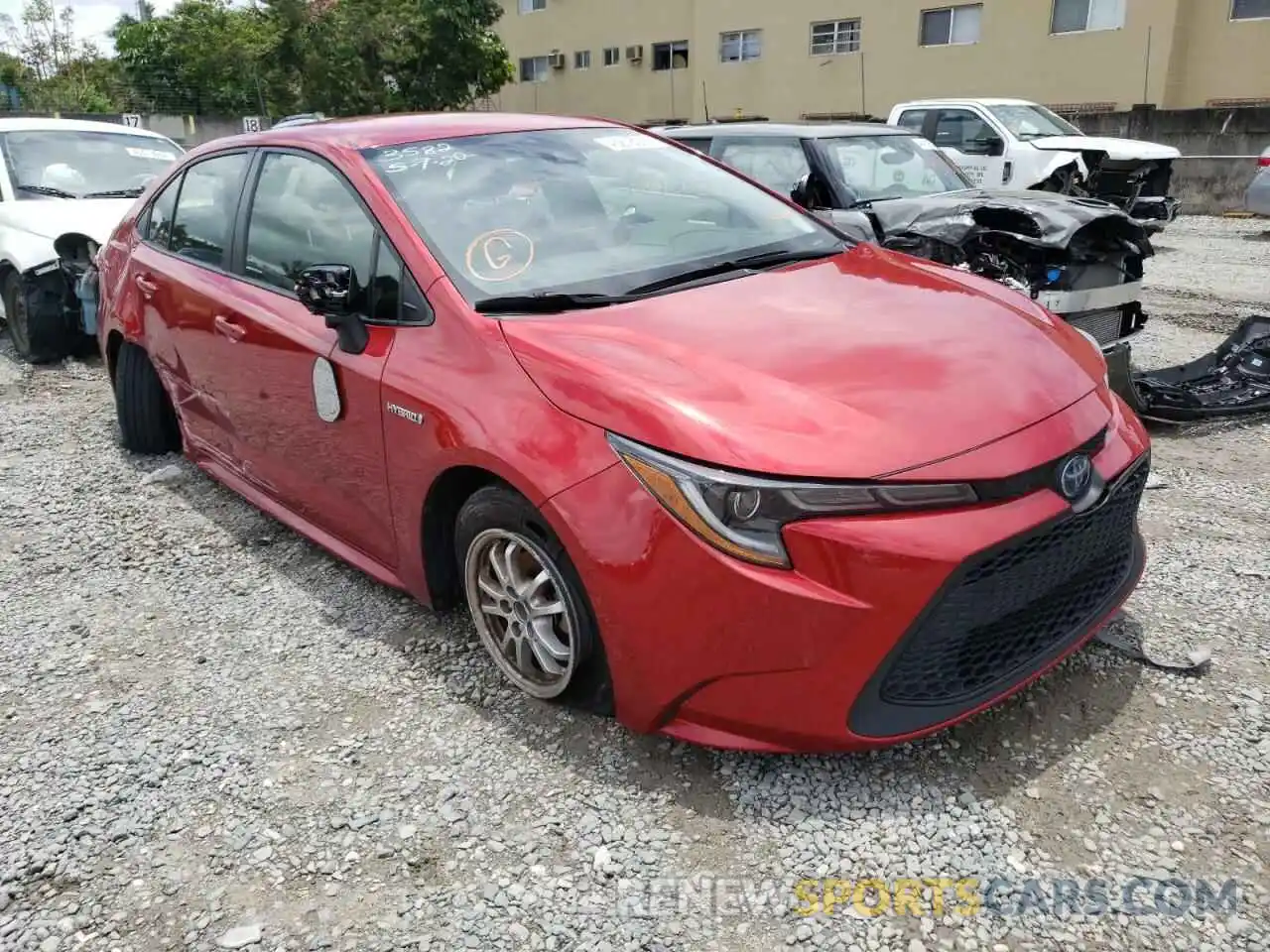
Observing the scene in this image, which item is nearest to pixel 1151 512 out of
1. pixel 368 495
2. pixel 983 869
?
pixel 983 869

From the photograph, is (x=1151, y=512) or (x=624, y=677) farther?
(x=1151, y=512)

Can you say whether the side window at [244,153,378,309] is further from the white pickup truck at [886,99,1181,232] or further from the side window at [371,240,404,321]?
the white pickup truck at [886,99,1181,232]

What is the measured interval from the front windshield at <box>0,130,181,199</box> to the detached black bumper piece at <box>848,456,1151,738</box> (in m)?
7.39

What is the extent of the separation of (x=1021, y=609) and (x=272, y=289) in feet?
8.81

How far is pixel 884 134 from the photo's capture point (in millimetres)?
7602

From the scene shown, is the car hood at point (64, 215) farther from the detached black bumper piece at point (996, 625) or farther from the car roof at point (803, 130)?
the detached black bumper piece at point (996, 625)

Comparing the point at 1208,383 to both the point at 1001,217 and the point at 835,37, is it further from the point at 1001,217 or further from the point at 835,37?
the point at 835,37

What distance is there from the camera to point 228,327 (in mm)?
3756

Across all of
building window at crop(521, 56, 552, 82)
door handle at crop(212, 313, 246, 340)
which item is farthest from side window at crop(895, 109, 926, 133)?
building window at crop(521, 56, 552, 82)

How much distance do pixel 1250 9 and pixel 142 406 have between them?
2305 cm

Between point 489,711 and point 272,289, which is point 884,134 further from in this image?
point 489,711

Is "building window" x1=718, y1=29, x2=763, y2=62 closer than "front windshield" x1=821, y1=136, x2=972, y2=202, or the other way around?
"front windshield" x1=821, y1=136, x2=972, y2=202

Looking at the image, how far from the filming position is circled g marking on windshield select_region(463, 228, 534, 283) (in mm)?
2988

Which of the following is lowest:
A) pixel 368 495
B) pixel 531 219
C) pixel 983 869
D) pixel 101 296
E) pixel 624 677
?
pixel 983 869
